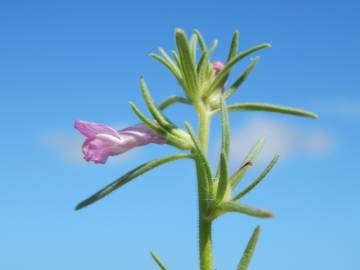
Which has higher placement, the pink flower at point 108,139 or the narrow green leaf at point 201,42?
the narrow green leaf at point 201,42

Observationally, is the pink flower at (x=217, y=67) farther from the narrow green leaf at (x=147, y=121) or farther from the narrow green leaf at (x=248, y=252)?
the narrow green leaf at (x=248, y=252)

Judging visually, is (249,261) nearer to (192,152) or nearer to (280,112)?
(192,152)

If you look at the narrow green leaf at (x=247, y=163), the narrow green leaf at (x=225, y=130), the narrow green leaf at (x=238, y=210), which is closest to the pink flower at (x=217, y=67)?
the narrow green leaf at (x=225, y=130)

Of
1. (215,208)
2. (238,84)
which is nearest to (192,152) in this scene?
(215,208)

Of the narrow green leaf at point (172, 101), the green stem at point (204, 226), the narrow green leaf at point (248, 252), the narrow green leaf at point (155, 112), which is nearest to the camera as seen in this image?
the green stem at point (204, 226)

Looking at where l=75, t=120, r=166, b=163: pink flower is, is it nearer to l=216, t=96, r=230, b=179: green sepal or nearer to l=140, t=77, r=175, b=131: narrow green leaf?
l=140, t=77, r=175, b=131: narrow green leaf

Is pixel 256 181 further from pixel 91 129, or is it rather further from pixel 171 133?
pixel 91 129

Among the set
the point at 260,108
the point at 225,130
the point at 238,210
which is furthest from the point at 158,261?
the point at 260,108
